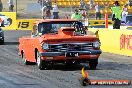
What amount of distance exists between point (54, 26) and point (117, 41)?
6.66 meters

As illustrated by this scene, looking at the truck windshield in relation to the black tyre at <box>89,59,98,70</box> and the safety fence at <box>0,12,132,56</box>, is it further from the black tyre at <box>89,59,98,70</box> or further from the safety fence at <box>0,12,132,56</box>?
the safety fence at <box>0,12,132,56</box>

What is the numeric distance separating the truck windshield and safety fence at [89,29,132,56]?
Answer: 192 inches

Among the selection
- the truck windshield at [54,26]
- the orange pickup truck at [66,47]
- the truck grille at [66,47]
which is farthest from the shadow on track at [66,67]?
the truck windshield at [54,26]

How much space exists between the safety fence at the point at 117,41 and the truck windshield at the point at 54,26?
487 cm

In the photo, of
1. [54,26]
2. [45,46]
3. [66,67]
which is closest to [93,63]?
[66,67]

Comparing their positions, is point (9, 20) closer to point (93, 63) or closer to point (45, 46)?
point (93, 63)

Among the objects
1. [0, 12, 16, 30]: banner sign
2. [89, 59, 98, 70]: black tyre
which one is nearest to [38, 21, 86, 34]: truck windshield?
[89, 59, 98, 70]: black tyre

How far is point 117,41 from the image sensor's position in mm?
22875

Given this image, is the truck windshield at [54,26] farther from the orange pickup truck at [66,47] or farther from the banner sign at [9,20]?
the banner sign at [9,20]

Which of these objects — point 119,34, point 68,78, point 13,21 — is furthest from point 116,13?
point 13,21

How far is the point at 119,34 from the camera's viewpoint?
74.3 ft

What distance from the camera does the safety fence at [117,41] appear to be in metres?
21.7

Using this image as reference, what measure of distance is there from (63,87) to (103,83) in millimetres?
1123

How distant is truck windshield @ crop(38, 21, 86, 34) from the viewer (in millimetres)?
16625
